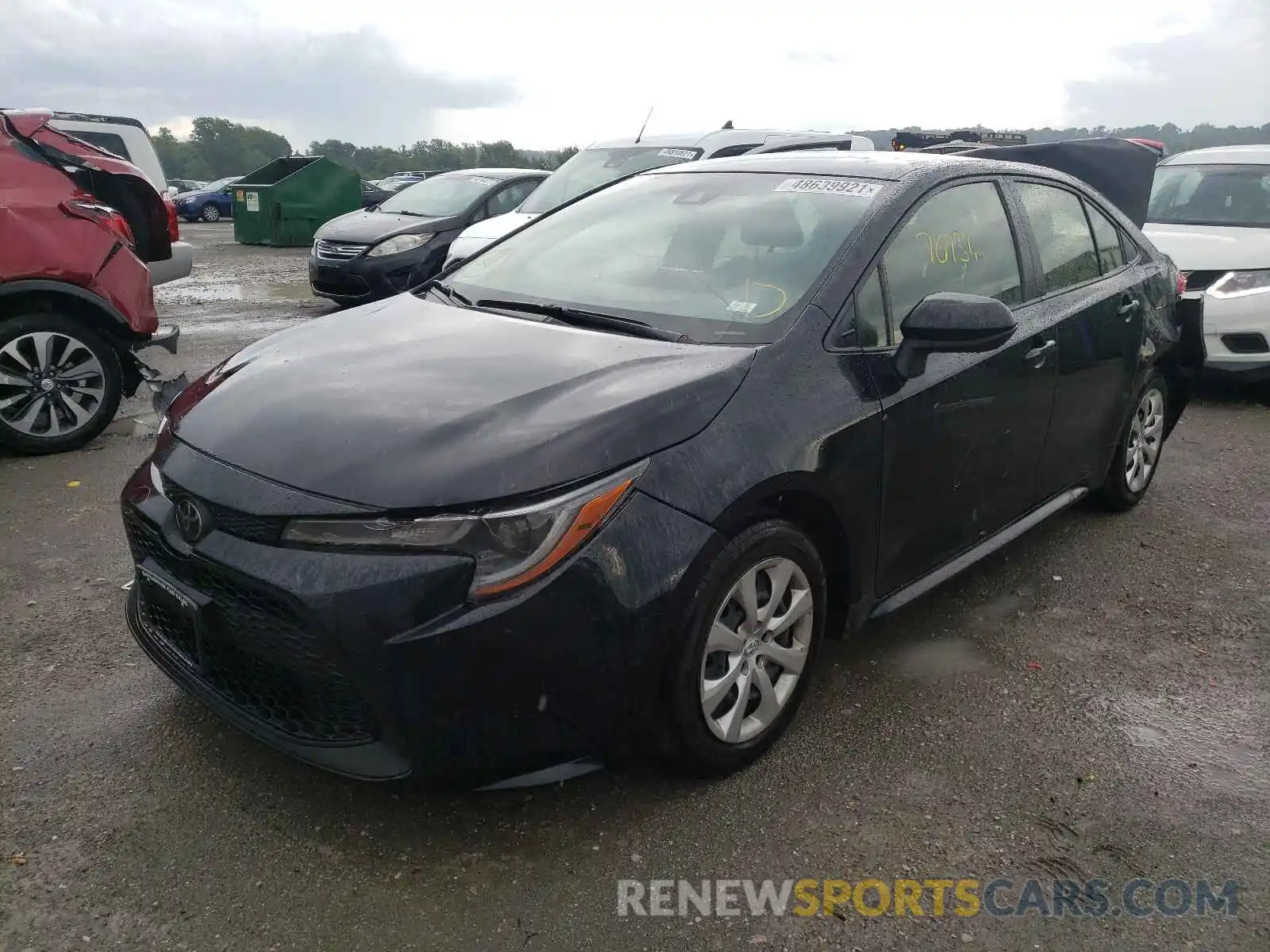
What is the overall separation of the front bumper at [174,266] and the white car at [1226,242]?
7204mm

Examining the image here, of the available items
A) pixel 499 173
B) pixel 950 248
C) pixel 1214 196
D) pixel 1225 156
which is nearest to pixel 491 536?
pixel 950 248

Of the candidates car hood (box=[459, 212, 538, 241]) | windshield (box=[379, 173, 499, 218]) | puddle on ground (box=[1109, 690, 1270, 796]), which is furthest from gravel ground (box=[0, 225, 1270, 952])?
windshield (box=[379, 173, 499, 218])

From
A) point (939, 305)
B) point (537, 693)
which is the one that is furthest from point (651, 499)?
point (939, 305)

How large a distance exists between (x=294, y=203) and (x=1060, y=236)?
59.8 feet

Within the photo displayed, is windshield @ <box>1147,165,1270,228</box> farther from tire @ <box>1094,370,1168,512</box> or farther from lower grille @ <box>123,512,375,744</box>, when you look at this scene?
lower grille @ <box>123,512,375,744</box>

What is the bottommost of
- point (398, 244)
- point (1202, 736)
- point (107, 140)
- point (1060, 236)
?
point (1202, 736)

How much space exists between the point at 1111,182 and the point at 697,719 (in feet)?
24.5

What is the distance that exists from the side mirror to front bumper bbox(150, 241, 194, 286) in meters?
6.05

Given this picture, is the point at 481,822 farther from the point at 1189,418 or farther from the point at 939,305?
the point at 1189,418

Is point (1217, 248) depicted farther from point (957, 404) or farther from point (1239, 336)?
point (957, 404)

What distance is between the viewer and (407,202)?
457 inches

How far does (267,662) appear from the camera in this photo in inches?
91.4

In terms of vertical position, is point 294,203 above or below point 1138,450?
above

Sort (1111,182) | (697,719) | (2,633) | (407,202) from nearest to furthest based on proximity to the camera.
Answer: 1. (697,719)
2. (2,633)
3. (1111,182)
4. (407,202)
